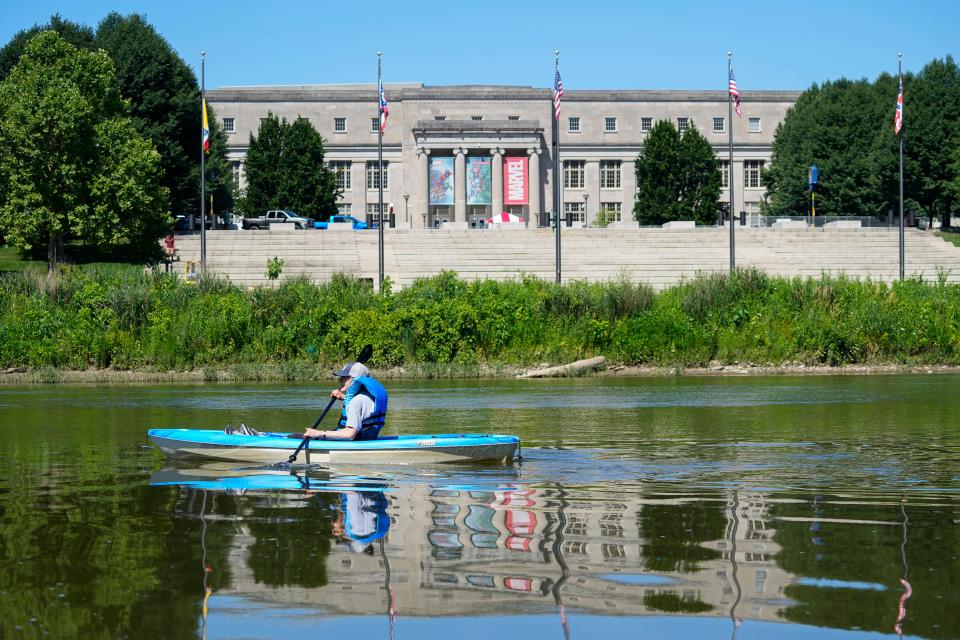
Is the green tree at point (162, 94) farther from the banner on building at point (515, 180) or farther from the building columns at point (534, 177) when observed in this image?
the building columns at point (534, 177)

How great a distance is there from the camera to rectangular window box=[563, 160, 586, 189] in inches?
4156

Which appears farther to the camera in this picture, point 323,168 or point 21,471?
point 323,168

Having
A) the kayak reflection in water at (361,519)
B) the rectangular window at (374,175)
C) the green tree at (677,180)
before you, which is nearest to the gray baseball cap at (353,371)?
the kayak reflection in water at (361,519)

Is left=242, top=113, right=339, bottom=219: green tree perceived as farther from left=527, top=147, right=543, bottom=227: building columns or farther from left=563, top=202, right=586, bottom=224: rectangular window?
left=563, top=202, right=586, bottom=224: rectangular window

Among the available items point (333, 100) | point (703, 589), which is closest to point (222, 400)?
point (703, 589)

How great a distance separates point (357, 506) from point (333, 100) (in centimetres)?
9715

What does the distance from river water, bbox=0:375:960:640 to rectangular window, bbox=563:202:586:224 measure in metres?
83.3

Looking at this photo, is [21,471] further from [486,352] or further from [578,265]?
[578,265]

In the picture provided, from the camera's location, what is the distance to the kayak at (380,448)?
1614 cm

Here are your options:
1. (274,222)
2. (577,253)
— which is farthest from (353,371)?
(274,222)

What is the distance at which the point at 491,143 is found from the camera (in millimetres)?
97188

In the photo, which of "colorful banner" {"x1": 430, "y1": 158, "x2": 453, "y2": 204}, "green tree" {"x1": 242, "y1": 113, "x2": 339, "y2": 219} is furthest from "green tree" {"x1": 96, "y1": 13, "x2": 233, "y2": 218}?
"colorful banner" {"x1": 430, "y1": 158, "x2": 453, "y2": 204}

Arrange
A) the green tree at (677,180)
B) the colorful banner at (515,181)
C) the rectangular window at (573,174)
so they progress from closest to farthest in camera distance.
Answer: the green tree at (677,180) → the colorful banner at (515,181) → the rectangular window at (573,174)

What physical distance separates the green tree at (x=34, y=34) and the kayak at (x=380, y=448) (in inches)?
2151
